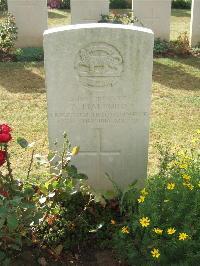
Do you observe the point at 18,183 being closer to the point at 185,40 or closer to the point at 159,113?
the point at 159,113

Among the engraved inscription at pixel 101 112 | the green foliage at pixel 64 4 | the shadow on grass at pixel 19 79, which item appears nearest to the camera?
the engraved inscription at pixel 101 112

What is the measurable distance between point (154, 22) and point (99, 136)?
665 centimetres

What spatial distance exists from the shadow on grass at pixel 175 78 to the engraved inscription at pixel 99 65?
4112 mm

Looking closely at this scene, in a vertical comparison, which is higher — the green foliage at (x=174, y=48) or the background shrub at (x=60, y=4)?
the background shrub at (x=60, y=4)

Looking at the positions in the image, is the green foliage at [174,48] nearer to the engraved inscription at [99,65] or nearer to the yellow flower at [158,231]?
the engraved inscription at [99,65]

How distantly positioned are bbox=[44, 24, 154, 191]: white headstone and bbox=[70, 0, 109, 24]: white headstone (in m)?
6.41

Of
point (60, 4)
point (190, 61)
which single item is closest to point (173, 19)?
point (60, 4)

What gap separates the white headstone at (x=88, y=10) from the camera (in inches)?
395

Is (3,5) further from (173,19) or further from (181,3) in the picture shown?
(181,3)

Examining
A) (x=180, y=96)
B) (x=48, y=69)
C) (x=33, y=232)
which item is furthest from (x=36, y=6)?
(x=33, y=232)

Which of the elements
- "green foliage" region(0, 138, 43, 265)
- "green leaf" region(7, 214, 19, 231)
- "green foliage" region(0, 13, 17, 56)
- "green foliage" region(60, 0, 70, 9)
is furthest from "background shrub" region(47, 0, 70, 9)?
"green leaf" region(7, 214, 19, 231)

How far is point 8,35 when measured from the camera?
9719mm

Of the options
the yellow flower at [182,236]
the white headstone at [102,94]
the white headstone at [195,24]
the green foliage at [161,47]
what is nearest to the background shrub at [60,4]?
the green foliage at [161,47]

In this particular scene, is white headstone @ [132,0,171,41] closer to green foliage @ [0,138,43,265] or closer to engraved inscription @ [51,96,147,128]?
engraved inscription @ [51,96,147,128]
